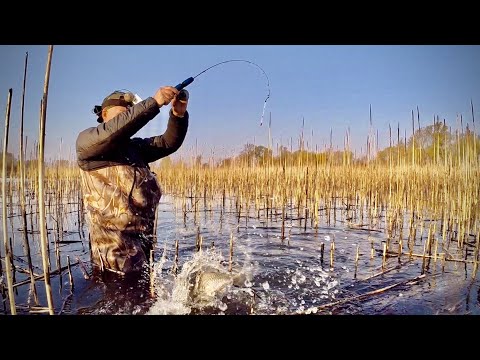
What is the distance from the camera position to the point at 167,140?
2.12 metres

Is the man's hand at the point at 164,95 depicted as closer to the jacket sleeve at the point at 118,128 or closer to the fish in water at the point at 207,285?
the jacket sleeve at the point at 118,128

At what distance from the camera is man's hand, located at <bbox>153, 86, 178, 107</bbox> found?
172cm

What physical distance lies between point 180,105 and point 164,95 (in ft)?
1.01

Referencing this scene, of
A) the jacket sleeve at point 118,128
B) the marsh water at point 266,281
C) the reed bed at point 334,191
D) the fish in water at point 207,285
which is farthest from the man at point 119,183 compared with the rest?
the reed bed at point 334,191

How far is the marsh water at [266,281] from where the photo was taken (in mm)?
2002

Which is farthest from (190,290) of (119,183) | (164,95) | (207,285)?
(164,95)

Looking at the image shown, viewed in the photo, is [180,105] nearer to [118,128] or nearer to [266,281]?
[118,128]

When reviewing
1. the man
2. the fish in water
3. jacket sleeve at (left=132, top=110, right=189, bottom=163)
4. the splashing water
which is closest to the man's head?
the man

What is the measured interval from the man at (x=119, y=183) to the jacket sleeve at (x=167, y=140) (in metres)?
0.09

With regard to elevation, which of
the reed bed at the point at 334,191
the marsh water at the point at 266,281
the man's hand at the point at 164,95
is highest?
the man's hand at the point at 164,95

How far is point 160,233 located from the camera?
10.6ft

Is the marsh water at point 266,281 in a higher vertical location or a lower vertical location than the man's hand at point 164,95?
lower
